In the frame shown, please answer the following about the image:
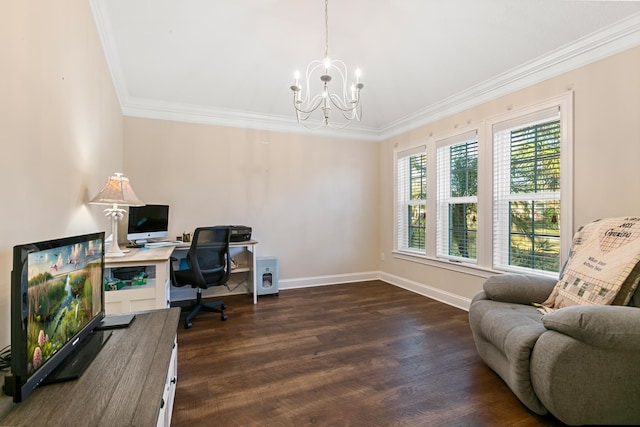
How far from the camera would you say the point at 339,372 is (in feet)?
6.91

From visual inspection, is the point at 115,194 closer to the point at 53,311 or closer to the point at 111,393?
the point at 53,311

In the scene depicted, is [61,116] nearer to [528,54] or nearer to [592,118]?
[528,54]

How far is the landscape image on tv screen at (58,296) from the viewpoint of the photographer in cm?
86

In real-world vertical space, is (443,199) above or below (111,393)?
above

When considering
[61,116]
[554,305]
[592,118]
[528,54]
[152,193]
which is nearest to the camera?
[61,116]

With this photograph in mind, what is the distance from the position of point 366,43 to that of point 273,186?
2.40 m

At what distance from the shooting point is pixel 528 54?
8.39 feet

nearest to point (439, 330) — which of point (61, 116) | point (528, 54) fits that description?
point (528, 54)

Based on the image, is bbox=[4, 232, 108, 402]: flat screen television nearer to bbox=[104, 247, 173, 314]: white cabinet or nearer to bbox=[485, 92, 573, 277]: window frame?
bbox=[104, 247, 173, 314]: white cabinet

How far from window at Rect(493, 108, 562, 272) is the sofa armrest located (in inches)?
53.7

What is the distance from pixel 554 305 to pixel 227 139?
396 centimetres

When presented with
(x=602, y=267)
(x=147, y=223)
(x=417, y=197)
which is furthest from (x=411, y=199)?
(x=147, y=223)

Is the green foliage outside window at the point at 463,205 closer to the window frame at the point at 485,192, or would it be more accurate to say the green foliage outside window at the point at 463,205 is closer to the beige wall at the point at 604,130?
the window frame at the point at 485,192

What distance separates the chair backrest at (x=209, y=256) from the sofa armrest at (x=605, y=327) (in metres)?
2.93
